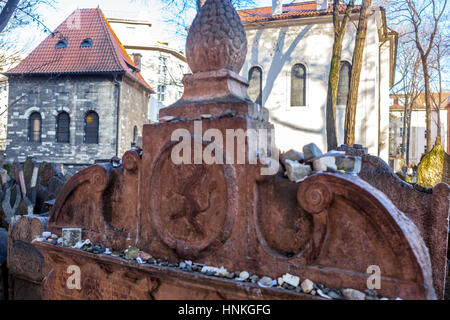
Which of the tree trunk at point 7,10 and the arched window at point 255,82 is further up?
the arched window at point 255,82

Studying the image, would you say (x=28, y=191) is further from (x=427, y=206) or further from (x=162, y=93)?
(x=162, y=93)

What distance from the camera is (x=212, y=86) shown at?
2.55 m

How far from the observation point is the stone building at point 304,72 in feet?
48.1

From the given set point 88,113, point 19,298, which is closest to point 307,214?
point 19,298

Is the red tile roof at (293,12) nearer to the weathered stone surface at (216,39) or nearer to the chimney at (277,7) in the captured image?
the chimney at (277,7)

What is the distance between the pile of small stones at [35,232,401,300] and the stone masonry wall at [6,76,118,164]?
1726cm

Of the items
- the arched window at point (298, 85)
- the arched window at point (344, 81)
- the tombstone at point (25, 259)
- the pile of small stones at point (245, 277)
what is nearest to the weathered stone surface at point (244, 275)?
the pile of small stones at point (245, 277)

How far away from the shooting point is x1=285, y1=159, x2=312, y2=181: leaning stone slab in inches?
83.0

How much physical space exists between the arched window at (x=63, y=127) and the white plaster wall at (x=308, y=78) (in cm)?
1080

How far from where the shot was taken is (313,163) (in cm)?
223

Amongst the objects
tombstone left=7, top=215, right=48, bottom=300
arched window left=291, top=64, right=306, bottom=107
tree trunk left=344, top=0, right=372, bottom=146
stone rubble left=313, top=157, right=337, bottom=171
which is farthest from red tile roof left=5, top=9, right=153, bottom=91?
stone rubble left=313, top=157, right=337, bottom=171

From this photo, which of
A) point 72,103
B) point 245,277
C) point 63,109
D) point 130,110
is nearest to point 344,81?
point 130,110

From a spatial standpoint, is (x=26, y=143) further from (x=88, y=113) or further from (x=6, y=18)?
(x=6, y=18)
